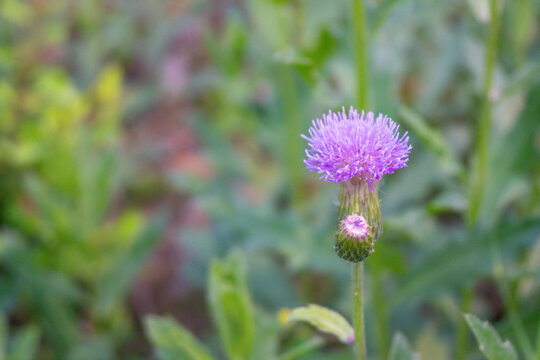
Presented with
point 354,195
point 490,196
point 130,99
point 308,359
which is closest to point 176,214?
point 130,99

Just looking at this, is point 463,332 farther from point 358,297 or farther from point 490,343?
point 358,297

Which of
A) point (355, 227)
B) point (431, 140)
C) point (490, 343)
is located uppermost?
point (431, 140)

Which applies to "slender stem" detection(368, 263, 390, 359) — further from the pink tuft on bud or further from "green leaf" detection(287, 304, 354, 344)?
the pink tuft on bud

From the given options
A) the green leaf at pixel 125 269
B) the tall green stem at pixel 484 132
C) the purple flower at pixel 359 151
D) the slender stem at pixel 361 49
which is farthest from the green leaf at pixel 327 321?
the green leaf at pixel 125 269

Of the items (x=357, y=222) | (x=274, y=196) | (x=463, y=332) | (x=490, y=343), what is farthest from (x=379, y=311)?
(x=274, y=196)

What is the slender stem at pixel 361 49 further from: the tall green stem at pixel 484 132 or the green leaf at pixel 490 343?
the green leaf at pixel 490 343

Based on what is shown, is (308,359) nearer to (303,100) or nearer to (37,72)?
(303,100)
